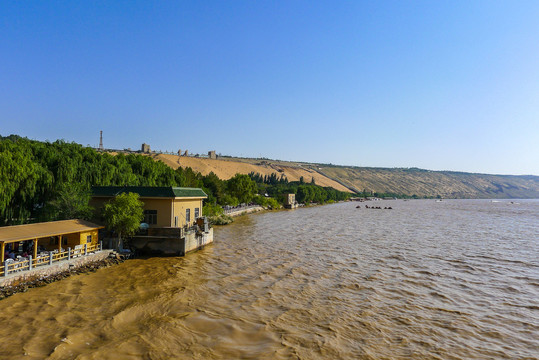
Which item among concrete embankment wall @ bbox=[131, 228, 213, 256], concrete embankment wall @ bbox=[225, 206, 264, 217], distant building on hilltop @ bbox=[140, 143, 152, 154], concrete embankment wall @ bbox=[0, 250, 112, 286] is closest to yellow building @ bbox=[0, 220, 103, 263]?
concrete embankment wall @ bbox=[0, 250, 112, 286]

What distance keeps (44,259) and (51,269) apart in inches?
37.0

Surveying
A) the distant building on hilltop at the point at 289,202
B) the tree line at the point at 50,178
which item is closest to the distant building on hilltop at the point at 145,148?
the distant building on hilltop at the point at 289,202

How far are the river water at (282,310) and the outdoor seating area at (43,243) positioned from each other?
1765 mm

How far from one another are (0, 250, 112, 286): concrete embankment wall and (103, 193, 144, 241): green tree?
7.24 ft

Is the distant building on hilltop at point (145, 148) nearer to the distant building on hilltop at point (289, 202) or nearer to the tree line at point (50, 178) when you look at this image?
the distant building on hilltop at point (289, 202)

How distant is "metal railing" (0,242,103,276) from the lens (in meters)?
17.8

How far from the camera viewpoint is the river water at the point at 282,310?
1286cm

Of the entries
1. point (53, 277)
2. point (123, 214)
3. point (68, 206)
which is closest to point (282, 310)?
point (53, 277)

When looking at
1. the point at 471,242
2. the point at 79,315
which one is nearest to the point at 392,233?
the point at 471,242

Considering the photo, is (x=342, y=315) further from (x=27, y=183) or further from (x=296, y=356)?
(x=27, y=183)

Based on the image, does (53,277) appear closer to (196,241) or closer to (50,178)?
(50,178)

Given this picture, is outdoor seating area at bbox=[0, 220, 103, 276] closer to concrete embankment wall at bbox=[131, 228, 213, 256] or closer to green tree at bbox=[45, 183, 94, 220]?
green tree at bbox=[45, 183, 94, 220]

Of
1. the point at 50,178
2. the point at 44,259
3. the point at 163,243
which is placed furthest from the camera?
the point at 50,178

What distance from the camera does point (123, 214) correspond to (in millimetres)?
26062
